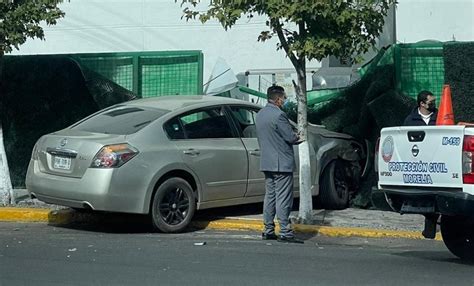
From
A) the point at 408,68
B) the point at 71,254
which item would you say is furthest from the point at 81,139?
the point at 408,68

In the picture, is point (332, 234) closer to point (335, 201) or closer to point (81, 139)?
point (335, 201)

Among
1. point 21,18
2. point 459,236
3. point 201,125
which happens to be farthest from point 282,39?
point 21,18

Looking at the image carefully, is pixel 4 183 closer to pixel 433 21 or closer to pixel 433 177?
pixel 433 177

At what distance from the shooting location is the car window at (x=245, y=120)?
11719 millimetres

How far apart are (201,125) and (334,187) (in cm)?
221

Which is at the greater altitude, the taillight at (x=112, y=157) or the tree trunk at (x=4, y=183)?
the taillight at (x=112, y=157)

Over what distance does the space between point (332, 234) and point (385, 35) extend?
590 centimetres

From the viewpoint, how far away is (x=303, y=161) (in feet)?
36.7

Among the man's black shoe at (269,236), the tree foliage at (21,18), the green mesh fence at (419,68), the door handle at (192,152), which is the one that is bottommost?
the man's black shoe at (269,236)

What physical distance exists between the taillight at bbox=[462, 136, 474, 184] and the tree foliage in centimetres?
639

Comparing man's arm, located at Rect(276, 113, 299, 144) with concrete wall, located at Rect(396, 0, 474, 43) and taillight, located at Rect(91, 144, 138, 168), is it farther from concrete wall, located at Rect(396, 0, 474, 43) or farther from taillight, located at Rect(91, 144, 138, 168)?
concrete wall, located at Rect(396, 0, 474, 43)

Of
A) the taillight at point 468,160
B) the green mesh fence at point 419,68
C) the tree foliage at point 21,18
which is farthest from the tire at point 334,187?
the taillight at point 468,160

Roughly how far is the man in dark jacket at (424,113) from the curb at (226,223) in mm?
1492

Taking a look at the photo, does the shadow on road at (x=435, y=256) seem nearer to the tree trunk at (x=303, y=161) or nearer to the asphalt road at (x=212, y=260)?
the asphalt road at (x=212, y=260)
